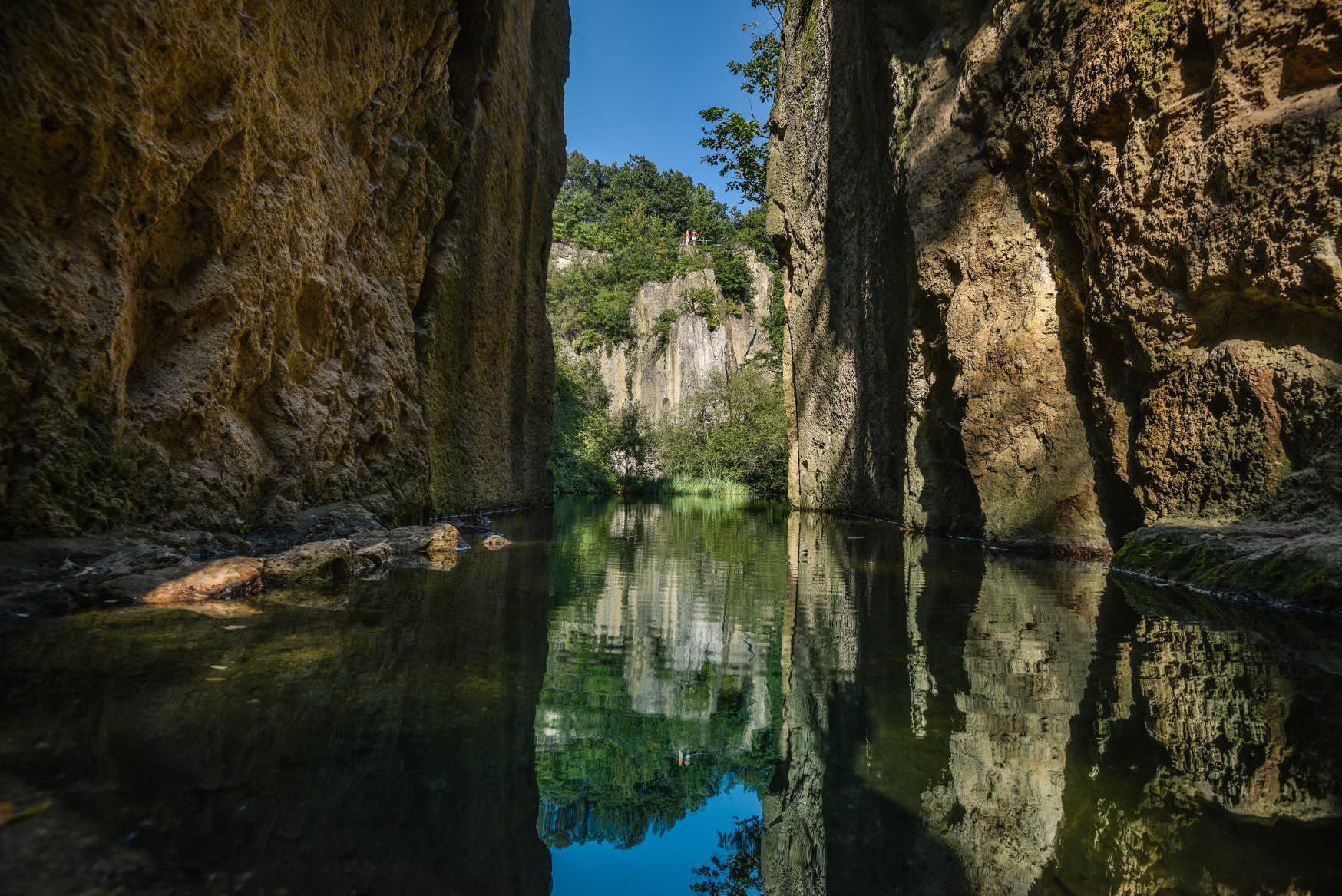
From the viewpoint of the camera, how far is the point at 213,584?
504cm

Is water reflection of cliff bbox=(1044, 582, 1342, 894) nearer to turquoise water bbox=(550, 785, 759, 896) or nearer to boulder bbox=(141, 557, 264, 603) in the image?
turquoise water bbox=(550, 785, 759, 896)

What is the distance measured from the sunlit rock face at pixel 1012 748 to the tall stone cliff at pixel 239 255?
577 centimetres

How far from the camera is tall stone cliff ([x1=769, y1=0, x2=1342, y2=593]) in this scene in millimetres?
6047

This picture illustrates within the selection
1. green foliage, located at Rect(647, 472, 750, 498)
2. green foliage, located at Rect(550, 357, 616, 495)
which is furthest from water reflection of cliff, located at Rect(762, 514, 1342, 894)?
green foliage, located at Rect(647, 472, 750, 498)

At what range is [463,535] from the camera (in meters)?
→ 11.0

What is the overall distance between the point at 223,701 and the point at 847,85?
17837mm

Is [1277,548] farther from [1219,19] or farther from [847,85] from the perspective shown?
[847,85]

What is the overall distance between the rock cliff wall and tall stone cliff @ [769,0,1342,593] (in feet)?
103

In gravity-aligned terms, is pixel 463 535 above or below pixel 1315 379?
below

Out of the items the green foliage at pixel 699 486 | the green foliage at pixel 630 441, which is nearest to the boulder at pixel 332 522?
the green foliage at pixel 699 486

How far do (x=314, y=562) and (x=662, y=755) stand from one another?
4.48 m

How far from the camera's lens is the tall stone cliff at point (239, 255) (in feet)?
15.9

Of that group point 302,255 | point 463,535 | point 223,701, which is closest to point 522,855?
point 223,701

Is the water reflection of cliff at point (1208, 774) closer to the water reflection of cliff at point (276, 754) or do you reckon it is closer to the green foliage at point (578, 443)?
the water reflection of cliff at point (276, 754)
